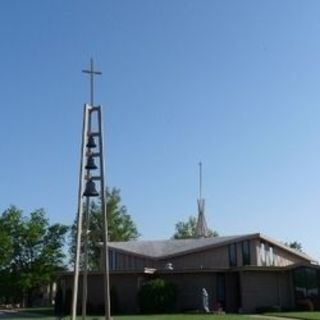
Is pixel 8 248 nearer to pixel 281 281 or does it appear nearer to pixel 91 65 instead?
pixel 281 281

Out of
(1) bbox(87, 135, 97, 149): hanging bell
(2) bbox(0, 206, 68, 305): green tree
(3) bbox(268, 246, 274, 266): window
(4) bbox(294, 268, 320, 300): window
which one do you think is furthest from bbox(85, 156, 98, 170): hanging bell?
(2) bbox(0, 206, 68, 305): green tree

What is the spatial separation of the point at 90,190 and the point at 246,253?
86.7 ft

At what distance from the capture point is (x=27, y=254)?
57.1 meters

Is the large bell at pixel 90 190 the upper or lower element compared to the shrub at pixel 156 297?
upper

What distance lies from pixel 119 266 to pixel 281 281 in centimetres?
1092

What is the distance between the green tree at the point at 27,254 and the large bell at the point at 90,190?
1560 inches

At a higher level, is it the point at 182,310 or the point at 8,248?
the point at 8,248

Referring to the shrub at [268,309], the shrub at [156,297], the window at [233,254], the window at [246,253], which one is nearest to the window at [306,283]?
the shrub at [268,309]

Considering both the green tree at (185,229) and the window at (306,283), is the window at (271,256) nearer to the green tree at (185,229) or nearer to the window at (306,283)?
Answer: the window at (306,283)

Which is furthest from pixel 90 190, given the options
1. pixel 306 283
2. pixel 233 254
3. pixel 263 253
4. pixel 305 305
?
pixel 263 253

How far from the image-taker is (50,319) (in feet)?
98.4

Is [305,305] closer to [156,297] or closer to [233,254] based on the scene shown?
[233,254]

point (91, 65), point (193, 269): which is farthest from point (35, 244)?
point (91, 65)

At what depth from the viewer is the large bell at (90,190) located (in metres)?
17.1
